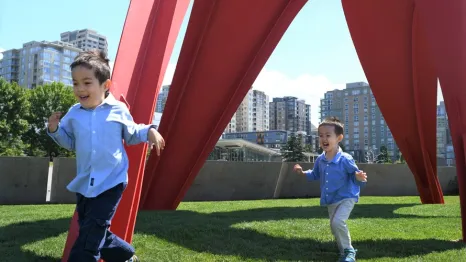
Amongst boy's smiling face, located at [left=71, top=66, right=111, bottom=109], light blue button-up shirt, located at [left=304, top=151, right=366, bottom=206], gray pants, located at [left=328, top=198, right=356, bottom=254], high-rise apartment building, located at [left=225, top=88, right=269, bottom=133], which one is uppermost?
high-rise apartment building, located at [left=225, top=88, right=269, bottom=133]

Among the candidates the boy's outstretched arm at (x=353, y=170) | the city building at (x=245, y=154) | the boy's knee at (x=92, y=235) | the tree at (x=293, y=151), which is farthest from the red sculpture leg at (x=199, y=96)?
the tree at (x=293, y=151)

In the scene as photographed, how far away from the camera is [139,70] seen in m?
4.68

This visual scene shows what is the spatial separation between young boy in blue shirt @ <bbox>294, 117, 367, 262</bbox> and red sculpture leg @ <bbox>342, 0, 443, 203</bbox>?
8.05 metres

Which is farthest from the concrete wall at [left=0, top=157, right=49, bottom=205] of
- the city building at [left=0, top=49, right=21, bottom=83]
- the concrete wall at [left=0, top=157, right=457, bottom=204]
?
the city building at [left=0, top=49, right=21, bottom=83]

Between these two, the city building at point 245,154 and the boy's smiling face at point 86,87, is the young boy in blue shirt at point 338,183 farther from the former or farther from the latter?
the city building at point 245,154

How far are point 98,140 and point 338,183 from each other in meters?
2.55

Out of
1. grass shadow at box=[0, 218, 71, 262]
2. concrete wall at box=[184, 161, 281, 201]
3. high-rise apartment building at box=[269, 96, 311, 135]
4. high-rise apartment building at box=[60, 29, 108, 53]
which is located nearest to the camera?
grass shadow at box=[0, 218, 71, 262]

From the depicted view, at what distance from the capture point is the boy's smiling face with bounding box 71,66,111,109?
10.2 ft

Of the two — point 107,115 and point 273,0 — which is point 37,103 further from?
point 107,115

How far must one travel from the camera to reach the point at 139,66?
469 centimetres

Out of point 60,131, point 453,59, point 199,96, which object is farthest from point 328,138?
point 199,96

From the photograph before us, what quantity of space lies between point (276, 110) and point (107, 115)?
430 ft

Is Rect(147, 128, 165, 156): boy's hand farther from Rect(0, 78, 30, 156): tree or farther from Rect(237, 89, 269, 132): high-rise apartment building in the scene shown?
Rect(237, 89, 269, 132): high-rise apartment building

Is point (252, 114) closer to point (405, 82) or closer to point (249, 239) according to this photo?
point (405, 82)
